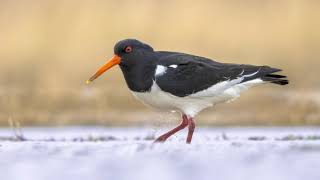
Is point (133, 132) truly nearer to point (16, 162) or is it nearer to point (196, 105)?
point (196, 105)

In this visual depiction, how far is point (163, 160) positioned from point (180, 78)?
182 cm

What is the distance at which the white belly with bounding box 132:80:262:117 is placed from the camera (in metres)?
10.6

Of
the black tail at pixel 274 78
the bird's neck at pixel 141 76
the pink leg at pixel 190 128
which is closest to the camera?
the bird's neck at pixel 141 76

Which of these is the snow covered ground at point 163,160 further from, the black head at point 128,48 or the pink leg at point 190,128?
the black head at point 128,48

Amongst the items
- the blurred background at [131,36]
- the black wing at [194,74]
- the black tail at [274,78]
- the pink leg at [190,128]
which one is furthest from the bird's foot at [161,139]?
the blurred background at [131,36]

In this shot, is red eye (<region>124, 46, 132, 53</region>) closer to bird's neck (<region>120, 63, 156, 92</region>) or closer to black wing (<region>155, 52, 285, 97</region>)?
bird's neck (<region>120, 63, 156, 92</region>)

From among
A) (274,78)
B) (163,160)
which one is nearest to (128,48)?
(274,78)

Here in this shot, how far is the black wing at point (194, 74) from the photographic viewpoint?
1059 cm

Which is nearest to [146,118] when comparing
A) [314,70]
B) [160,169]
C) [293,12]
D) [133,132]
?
[133,132]

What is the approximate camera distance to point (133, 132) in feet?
43.8

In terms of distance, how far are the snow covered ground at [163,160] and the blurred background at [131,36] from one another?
4400mm

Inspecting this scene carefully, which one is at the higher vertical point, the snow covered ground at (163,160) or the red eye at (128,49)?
the red eye at (128,49)

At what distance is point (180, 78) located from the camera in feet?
35.0

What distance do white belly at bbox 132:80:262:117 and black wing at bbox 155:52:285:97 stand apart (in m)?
0.06
